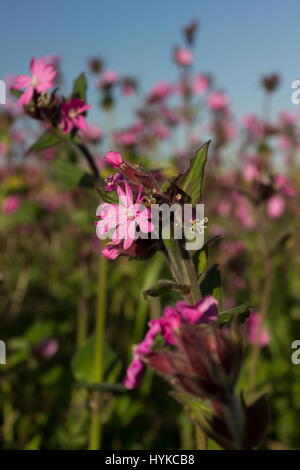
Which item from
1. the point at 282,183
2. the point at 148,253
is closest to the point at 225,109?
the point at 282,183

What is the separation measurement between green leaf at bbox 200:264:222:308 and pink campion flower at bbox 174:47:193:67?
3.53 m

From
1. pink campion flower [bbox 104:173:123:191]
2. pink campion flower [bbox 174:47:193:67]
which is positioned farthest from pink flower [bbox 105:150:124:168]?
pink campion flower [bbox 174:47:193:67]

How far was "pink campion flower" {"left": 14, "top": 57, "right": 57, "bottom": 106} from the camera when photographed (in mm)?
1171

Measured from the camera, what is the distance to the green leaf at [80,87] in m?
1.38

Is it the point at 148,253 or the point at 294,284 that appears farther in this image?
the point at 294,284

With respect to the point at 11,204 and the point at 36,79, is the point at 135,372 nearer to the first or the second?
the point at 36,79

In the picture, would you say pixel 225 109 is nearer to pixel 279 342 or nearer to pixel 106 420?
pixel 279 342

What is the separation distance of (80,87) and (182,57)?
2984 millimetres

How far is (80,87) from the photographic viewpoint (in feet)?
4.55

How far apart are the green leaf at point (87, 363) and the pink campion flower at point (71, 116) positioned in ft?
2.47

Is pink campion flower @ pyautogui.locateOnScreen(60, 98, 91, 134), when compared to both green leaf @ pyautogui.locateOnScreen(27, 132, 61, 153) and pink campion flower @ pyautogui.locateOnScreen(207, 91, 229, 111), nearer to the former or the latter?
green leaf @ pyautogui.locateOnScreen(27, 132, 61, 153)
